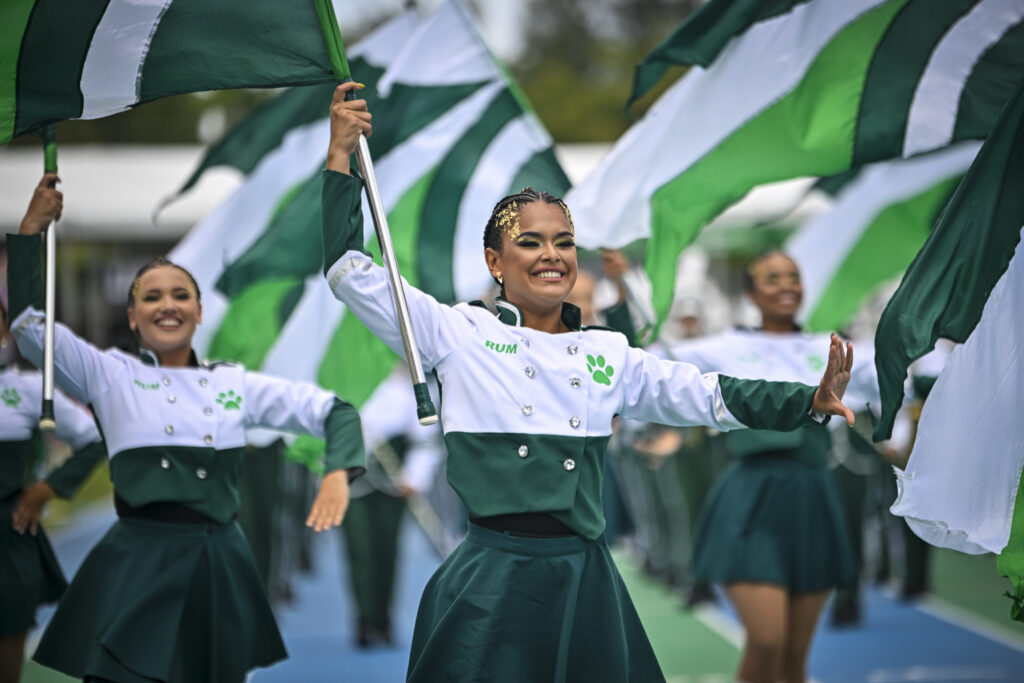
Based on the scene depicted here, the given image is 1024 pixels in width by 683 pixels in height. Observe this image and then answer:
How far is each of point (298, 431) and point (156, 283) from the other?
2.37 feet

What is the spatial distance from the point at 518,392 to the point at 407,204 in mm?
3303

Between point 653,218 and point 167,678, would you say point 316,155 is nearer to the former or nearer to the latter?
point 653,218

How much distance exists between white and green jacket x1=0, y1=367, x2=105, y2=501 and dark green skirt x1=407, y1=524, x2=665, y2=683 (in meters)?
2.23

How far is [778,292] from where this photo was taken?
5.88m

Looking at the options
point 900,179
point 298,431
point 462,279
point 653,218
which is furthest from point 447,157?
point 900,179

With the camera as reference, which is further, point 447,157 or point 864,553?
point 864,553

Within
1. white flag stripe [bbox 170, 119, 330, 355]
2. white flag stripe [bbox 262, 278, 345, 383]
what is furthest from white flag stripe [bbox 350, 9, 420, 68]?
white flag stripe [bbox 262, 278, 345, 383]

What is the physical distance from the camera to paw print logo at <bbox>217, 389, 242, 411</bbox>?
4.50 m

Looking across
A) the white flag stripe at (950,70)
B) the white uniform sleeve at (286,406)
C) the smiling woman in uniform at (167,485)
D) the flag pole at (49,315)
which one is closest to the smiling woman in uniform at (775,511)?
the white flag stripe at (950,70)

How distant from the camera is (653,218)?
5250mm

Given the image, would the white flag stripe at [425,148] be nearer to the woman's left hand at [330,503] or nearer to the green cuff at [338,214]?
the woman's left hand at [330,503]

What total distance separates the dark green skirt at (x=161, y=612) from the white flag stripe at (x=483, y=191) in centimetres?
247

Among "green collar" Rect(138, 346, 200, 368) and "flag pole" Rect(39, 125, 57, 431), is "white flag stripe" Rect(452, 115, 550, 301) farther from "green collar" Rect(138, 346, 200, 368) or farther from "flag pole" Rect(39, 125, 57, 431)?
"flag pole" Rect(39, 125, 57, 431)

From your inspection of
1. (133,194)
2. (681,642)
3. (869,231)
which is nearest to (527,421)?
(869,231)
